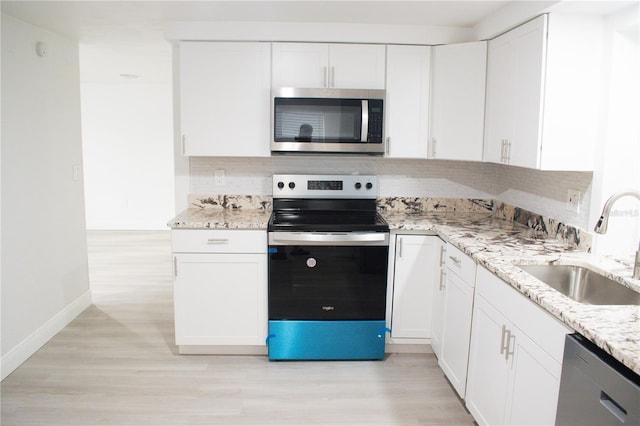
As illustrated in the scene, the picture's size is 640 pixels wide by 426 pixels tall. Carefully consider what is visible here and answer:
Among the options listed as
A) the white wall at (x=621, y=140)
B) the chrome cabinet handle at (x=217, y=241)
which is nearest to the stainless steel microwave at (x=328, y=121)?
the chrome cabinet handle at (x=217, y=241)

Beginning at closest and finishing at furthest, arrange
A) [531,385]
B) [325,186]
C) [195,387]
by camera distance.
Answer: [531,385] < [195,387] < [325,186]

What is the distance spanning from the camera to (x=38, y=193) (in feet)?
10.1

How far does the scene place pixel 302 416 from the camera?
2365 millimetres

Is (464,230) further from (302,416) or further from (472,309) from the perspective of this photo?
(302,416)

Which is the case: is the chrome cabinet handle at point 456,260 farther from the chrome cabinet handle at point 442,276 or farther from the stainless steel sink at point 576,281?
the stainless steel sink at point 576,281

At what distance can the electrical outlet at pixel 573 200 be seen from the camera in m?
2.41

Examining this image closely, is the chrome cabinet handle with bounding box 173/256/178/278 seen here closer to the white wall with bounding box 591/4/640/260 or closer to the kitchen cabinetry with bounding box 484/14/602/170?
the kitchen cabinetry with bounding box 484/14/602/170

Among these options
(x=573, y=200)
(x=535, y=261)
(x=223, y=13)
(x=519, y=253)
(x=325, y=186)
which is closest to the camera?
(x=535, y=261)

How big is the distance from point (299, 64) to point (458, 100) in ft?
3.35

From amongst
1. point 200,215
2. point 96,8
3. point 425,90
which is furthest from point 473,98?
point 96,8

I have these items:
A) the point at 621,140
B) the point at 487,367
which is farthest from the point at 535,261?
the point at 621,140

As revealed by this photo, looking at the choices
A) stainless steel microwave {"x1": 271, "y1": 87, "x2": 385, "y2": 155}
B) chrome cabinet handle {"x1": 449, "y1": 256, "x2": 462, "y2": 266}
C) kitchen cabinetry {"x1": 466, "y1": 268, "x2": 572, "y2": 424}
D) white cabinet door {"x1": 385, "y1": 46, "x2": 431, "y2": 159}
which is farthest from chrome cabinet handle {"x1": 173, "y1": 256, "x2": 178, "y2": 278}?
kitchen cabinetry {"x1": 466, "y1": 268, "x2": 572, "y2": 424}

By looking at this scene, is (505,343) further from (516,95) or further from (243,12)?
(243,12)

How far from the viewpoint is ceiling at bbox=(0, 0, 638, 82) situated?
2.54 meters
